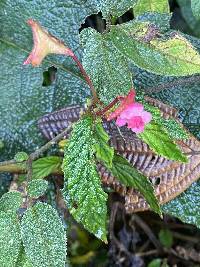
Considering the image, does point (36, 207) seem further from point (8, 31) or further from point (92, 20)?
point (92, 20)

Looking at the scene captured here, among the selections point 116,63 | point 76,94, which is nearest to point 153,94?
point 76,94

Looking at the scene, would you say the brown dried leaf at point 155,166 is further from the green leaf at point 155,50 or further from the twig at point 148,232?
the twig at point 148,232

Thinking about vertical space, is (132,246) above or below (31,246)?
below

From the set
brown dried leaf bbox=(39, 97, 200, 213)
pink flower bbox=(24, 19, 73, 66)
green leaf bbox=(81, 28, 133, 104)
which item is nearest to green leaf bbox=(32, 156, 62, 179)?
brown dried leaf bbox=(39, 97, 200, 213)

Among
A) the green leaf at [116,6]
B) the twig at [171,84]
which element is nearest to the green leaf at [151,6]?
the twig at [171,84]

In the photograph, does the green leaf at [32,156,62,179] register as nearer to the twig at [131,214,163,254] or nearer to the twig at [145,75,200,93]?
the twig at [145,75,200,93]
